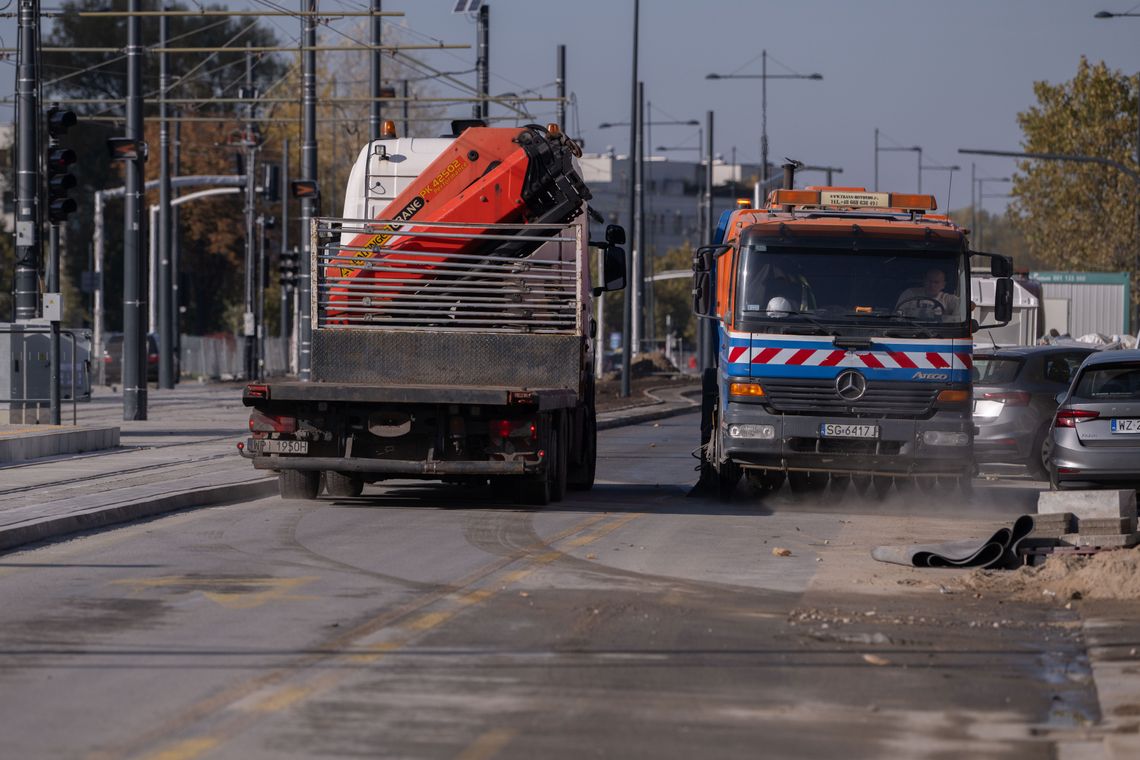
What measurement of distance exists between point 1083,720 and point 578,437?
36.7 ft

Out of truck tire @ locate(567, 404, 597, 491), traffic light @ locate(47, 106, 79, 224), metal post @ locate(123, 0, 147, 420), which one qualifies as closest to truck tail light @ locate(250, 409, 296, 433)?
truck tire @ locate(567, 404, 597, 491)

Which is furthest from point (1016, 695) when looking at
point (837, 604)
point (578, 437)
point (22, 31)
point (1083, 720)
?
point (22, 31)

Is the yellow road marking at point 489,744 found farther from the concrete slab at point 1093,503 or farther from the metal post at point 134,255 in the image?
the metal post at point 134,255

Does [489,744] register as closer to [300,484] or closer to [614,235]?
[300,484]

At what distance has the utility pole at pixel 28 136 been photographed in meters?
23.8

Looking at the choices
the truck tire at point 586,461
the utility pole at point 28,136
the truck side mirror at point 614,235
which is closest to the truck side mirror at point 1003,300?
the truck tire at point 586,461

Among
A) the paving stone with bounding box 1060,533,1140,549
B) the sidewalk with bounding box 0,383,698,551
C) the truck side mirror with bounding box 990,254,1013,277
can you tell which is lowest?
the sidewalk with bounding box 0,383,698,551

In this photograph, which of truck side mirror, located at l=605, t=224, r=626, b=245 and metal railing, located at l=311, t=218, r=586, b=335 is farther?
truck side mirror, located at l=605, t=224, r=626, b=245

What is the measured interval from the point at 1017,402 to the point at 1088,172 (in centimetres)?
5186

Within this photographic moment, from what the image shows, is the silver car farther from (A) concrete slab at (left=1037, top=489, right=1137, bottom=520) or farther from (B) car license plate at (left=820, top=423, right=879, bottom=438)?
(A) concrete slab at (left=1037, top=489, right=1137, bottom=520)

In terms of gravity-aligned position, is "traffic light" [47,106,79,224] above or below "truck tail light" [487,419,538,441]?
above

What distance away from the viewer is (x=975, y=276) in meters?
30.7

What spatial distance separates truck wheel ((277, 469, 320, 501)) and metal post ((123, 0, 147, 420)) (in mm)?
13166

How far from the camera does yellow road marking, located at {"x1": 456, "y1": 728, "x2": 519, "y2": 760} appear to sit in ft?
20.9
